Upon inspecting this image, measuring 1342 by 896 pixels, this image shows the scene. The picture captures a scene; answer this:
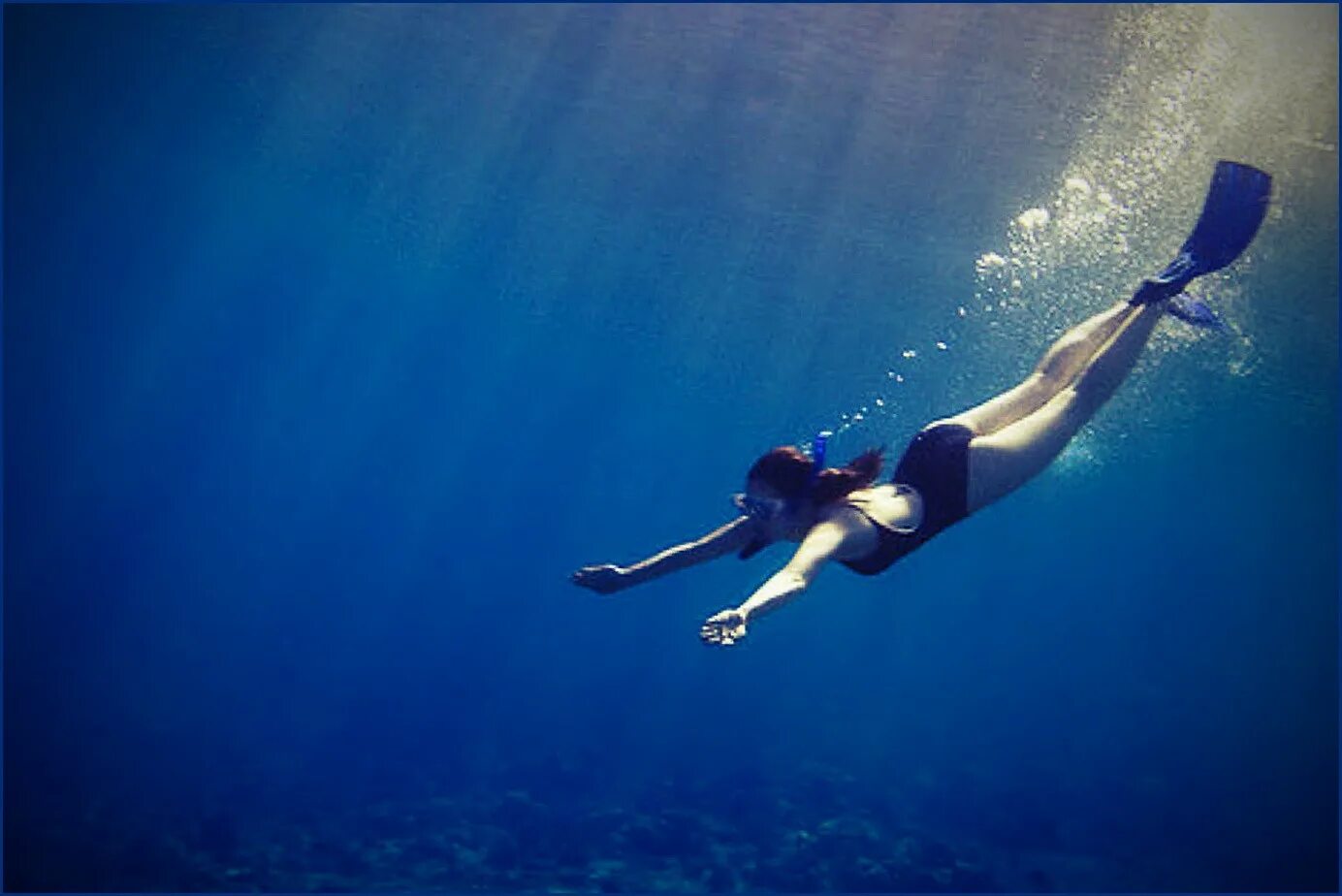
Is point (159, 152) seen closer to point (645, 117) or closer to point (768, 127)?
point (645, 117)

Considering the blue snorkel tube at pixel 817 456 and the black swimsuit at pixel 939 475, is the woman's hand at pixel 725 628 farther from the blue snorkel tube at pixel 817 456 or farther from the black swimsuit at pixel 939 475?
the black swimsuit at pixel 939 475

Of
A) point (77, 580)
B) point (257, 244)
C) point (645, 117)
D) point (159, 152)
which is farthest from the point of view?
point (77, 580)

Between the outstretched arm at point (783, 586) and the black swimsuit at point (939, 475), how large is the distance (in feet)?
2.45

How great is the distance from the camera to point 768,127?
15.9 m

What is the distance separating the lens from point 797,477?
14.0 feet

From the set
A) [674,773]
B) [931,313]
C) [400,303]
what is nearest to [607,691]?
[674,773]

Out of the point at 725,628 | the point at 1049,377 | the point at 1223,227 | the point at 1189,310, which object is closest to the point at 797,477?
the point at 725,628

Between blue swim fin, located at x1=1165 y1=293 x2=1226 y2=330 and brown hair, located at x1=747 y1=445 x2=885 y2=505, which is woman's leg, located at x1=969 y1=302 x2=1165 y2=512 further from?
brown hair, located at x1=747 y1=445 x2=885 y2=505

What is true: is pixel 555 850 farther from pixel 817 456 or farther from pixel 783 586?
pixel 783 586

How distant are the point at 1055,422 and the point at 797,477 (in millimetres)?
2218

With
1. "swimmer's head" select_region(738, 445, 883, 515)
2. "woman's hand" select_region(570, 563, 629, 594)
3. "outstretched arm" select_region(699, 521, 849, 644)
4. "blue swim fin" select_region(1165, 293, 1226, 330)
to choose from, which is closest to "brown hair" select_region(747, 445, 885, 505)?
"swimmer's head" select_region(738, 445, 883, 515)

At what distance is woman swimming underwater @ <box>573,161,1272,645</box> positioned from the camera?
4195 millimetres

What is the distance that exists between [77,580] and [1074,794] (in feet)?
184

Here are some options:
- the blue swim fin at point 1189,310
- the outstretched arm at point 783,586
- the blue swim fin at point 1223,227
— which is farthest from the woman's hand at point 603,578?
the blue swim fin at point 1189,310
